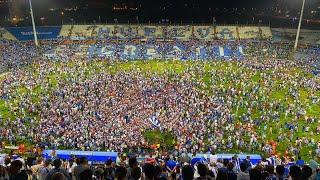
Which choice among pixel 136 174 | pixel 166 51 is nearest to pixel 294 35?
pixel 166 51

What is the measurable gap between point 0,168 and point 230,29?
209 ft

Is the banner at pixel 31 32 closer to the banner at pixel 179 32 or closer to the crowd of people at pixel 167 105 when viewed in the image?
the crowd of people at pixel 167 105

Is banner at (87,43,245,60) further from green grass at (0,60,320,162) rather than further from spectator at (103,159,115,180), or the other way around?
spectator at (103,159,115,180)

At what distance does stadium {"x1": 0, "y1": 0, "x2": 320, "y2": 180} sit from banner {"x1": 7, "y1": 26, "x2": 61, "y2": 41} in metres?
0.44

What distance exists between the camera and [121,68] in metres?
48.7

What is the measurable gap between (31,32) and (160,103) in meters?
40.1

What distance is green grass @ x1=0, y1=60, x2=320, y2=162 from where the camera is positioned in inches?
1192

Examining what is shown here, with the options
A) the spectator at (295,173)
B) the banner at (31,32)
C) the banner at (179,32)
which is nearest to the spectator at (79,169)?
the spectator at (295,173)

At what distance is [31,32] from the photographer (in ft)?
218

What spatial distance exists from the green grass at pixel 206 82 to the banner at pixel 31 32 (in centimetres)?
1648

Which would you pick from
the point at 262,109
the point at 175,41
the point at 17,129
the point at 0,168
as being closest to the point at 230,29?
the point at 175,41

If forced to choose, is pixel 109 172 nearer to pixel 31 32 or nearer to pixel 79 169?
pixel 79 169

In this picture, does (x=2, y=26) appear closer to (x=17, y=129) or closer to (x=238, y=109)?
(x=17, y=129)

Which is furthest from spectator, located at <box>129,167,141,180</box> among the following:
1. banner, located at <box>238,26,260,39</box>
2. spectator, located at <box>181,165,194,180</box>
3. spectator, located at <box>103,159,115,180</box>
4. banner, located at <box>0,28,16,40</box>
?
banner, located at <box>0,28,16,40</box>
